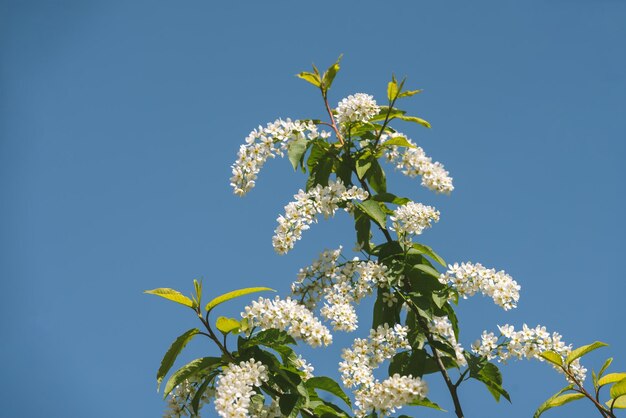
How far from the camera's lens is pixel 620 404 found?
122 inches

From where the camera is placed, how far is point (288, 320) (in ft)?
10.7

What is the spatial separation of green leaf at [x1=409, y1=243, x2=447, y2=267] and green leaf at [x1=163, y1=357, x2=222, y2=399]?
1248 mm

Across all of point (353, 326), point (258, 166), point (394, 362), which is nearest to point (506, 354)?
point (394, 362)

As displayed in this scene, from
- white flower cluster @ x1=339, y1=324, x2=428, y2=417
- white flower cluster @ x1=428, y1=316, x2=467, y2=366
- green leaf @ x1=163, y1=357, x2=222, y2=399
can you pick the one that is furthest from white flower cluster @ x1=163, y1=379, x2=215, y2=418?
white flower cluster @ x1=428, y1=316, x2=467, y2=366

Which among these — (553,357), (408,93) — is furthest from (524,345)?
(408,93)

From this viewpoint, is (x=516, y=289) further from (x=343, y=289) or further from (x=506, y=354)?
(x=343, y=289)

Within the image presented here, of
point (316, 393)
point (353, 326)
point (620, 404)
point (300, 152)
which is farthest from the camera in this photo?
point (300, 152)

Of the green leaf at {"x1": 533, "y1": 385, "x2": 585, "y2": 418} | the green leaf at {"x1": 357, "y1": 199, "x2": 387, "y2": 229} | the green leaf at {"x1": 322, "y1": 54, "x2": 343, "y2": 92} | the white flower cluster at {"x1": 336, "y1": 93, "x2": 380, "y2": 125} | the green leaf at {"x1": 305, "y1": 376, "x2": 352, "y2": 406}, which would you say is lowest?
the green leaf at {"x1": 533, "y1": 385, "x2": 585, "y2": 418}

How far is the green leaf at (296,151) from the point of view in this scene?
383cm

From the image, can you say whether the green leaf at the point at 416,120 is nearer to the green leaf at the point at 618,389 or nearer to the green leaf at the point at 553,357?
the green leaf at the point at 553,357

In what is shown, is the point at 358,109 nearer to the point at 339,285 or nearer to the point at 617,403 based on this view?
the point at 339,285

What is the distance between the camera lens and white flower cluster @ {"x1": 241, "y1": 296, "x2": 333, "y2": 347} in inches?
127

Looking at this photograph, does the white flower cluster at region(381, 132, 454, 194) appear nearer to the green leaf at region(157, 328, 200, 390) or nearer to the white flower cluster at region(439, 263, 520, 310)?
the white flower cluster at region(439, 263, 520, 310)

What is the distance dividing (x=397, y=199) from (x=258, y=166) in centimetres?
79
